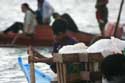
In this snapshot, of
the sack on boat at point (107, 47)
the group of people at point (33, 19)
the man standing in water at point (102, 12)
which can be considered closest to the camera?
the sack on boat at point (107, 47)

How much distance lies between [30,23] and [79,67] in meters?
7.78

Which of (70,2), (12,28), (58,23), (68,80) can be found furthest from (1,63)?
(70,2)

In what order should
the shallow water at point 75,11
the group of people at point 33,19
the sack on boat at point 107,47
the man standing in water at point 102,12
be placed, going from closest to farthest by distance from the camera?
the sack on boat at point 107,47 → the man standing in water at point 102,12 → the group of people at point 33,19 → the shallow water at point 75,11

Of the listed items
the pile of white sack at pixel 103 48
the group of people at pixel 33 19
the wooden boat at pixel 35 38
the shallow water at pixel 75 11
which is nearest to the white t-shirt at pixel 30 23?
the group of people at pixel 33 19

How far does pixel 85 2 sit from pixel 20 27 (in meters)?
18.5

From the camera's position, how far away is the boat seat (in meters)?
4.22

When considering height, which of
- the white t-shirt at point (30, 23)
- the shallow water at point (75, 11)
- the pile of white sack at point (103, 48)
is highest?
the pile of white sack at point (103, 48)

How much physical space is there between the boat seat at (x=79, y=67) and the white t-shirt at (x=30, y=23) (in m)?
7.55

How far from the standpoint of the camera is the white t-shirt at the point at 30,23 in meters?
12.0

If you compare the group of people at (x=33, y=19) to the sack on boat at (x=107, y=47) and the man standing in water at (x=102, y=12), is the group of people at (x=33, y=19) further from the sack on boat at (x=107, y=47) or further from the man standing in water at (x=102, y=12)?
the sack on boat at (x=107, y=47)

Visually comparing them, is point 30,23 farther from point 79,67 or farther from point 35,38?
point 79,67

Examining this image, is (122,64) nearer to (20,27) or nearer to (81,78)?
(81,78)

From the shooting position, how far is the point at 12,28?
40.0 feet

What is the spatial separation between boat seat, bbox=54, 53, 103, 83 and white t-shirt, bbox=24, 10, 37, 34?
7553 mm
